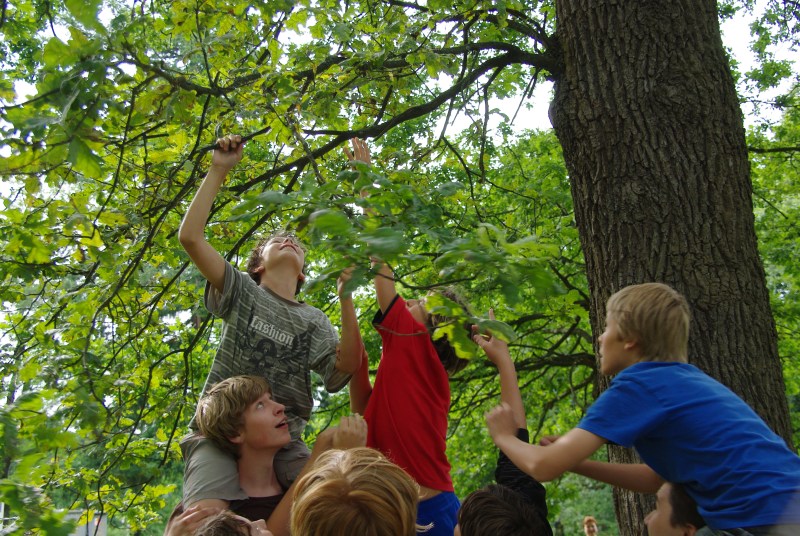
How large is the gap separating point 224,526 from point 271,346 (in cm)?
112

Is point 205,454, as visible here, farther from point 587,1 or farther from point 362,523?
point 587,1

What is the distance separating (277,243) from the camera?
3416 millimetres

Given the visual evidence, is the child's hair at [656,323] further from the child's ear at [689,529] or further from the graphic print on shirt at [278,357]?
the graphic print on shirt at [278,357]

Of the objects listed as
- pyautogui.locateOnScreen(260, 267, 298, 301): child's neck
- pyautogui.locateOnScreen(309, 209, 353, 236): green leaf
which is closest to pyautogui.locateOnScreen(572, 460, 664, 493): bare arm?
pyautogui.locateOnScreen(309, 209, 353, 236): green leaf

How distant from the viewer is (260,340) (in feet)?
10.2

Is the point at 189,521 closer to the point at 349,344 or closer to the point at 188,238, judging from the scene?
the point at 349,344

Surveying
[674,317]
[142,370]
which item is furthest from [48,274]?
[674,317]

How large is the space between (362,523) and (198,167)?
2552 mm

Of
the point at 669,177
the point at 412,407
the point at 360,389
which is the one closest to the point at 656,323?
the point at 669,177

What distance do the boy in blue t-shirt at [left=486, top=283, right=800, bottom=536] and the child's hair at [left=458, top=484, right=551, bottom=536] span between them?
0.58ft

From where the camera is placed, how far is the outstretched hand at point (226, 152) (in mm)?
2879

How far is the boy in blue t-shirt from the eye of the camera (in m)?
2.08

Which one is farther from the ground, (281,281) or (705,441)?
(281,281)

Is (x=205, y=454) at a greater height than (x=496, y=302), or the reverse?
(x=496, y=302)
